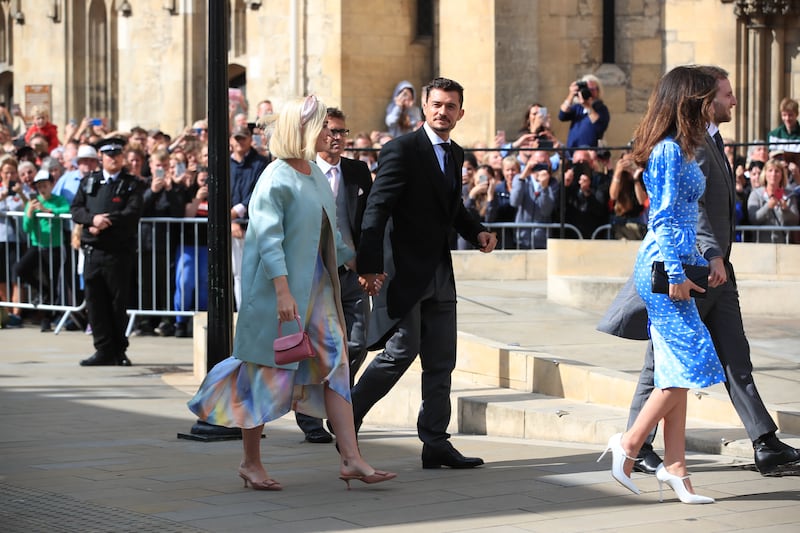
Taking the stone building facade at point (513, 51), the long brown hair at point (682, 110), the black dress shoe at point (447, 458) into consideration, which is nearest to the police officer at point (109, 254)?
the black dress shoe at point (447, 458)

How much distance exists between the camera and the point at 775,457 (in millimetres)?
7465

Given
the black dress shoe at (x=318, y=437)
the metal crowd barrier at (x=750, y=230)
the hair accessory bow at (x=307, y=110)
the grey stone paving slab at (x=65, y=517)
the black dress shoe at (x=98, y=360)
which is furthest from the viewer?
the metal crowd barrier at (x=750, y=230)

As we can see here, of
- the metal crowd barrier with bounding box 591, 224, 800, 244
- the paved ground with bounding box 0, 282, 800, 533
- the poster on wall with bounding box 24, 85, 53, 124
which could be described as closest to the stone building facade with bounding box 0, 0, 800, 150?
the metal crowd barrier with bounding box 591, 224, 800, 244

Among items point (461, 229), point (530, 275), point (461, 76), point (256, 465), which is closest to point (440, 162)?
point (461, 229)

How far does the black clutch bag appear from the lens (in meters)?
7.10

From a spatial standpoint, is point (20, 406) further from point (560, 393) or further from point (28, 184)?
point (28, 184)

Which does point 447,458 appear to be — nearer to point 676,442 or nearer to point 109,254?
point 676,442

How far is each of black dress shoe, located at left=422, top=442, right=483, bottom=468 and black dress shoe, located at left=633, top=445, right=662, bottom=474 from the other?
827 mm

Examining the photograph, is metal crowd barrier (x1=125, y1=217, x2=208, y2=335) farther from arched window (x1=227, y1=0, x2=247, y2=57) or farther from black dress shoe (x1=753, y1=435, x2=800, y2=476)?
arched window (x1=227, y1=0, x2=247, y2=57)

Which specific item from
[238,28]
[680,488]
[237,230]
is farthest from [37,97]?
[680,488]

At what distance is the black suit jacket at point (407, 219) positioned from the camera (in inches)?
314

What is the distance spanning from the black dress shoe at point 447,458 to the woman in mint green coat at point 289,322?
1.74 feet

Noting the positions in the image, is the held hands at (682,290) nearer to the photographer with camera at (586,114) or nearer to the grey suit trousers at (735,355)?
the grey suit trousers at (735,355)

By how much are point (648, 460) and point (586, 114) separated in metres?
10.9
